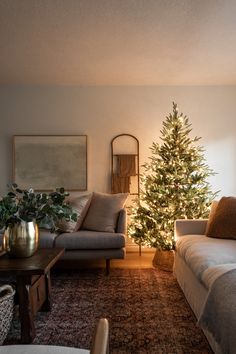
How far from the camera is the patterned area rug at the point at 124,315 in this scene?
1975 millimetres

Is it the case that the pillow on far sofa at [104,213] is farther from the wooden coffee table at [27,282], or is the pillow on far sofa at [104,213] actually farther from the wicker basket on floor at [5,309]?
the wicker basket on floor at [5,309]

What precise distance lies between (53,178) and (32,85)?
142cm

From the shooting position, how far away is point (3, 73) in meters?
4.11

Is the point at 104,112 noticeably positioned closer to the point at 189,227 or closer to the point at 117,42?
the point at 117,42

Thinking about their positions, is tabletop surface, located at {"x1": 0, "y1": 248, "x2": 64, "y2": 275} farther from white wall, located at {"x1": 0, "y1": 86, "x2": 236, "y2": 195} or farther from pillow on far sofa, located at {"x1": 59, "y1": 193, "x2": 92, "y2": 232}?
white wall, located at {"x1": 0, "y1": 86, "x2": 236, "y2": 195}

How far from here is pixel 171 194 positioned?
12.2 ft

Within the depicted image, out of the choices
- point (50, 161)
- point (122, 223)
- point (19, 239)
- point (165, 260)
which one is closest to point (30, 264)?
point (19, 239)

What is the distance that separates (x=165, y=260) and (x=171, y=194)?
78 cm

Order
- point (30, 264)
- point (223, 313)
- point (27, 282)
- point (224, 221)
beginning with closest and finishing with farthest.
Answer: point (223, 313), point (27, 282), point (30, 264), point (224, 221)

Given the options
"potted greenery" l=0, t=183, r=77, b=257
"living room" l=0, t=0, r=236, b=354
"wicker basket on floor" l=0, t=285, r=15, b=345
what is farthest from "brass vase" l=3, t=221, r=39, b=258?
"living room" l=0, t=0, r=236, b=354

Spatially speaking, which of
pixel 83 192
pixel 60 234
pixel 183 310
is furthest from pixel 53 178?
pixel 183 310

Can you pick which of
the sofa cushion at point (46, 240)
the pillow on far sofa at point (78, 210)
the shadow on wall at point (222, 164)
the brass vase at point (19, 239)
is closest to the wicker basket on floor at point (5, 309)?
the brass vase at point (19, 239)

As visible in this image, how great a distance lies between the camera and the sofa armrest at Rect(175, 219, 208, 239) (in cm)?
324

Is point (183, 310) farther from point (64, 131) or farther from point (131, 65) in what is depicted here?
point (64, 131)
